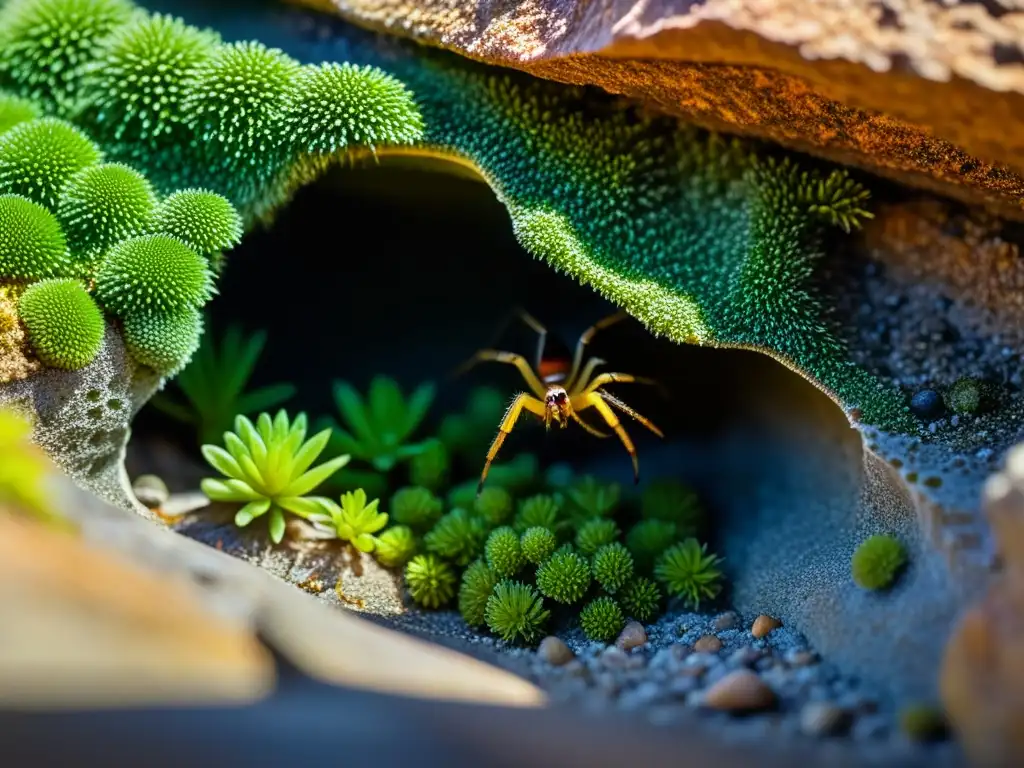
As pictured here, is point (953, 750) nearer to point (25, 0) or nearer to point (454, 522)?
point (454, 522)

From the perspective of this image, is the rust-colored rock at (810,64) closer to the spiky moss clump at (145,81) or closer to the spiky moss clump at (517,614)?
the spiky moss clump at (145,81)

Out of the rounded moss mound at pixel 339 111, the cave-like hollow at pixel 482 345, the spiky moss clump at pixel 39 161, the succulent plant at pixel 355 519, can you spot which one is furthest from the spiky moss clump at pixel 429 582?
the spiky moss clump at pixel 39 161

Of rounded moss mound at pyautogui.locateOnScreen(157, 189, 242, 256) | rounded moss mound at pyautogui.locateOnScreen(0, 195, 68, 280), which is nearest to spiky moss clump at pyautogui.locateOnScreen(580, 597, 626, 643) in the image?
rounded moss mound at pyautogui.locateOnScreen(157, 189, 242, 256)

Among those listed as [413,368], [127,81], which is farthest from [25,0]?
[413,368]

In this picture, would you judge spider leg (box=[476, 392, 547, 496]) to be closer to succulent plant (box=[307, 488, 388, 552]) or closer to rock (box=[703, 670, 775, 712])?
succulent plant (box=[307, 488, 388, 552])

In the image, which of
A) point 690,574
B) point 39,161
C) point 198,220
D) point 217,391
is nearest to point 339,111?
point 198,220
